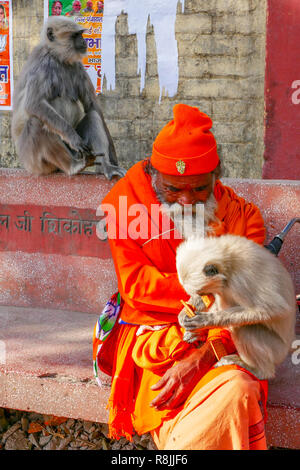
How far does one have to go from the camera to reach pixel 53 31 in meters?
5.28

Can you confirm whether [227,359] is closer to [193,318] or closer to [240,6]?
[193,318]

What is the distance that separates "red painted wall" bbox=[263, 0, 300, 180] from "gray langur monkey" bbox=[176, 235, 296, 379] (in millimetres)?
3880

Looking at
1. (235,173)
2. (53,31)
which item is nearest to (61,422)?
(53,31)

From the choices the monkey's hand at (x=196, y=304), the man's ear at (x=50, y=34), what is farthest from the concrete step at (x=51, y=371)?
the man's ear at (x=50, y=34)

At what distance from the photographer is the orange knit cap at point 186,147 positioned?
2.52 meters

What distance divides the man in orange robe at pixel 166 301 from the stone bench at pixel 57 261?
643 millimetres

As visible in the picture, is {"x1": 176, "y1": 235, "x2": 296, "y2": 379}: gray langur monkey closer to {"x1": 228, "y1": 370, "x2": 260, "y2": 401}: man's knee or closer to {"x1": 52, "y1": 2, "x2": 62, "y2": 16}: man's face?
{"x1": 228, "y1": 370, "x2": 260, "y2": 401}: man's knee

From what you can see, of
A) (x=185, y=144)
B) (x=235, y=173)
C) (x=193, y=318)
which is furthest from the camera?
(x=235, y=173)

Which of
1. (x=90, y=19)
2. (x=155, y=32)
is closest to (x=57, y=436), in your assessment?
(x=155, y=32)

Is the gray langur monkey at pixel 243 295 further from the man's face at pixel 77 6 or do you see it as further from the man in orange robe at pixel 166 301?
the man's face at pixel 77 6

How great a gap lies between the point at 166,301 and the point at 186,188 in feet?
1.63

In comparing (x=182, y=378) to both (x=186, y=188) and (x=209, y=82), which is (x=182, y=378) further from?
(x=209, y=82)

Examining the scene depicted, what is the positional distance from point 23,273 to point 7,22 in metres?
4.58

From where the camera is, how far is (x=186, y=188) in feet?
8.48
